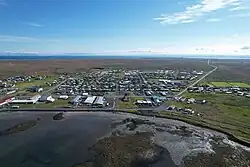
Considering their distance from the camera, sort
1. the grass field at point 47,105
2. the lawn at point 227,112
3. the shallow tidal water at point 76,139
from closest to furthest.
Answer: the shallow tidal water at point 76,139 → the lawn at point 227,112 → the grass field at point 47,105

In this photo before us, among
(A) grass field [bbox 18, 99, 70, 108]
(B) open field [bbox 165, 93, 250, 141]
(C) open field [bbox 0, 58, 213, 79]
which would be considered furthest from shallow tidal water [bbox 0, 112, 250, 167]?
(C) open field [bbox 0, 58, 213, 79]

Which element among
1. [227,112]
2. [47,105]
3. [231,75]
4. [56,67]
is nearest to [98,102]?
[47,105]

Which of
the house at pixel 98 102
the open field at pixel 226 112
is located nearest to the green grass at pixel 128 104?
the house at pixel 98 102

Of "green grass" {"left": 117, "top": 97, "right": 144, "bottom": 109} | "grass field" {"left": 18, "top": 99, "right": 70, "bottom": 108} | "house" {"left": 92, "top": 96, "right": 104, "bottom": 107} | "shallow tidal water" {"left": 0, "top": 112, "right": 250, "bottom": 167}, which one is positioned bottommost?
"shallow tidal water" {"left": 0, "top": 112, "right": 250, "bottom": 167}

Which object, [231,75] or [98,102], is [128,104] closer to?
[98,102]

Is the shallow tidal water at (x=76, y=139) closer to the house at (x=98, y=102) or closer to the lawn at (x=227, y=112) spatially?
the lawn at (x=227, y=112)

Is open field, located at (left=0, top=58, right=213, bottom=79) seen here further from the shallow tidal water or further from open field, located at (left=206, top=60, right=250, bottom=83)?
the shallow tidal water
